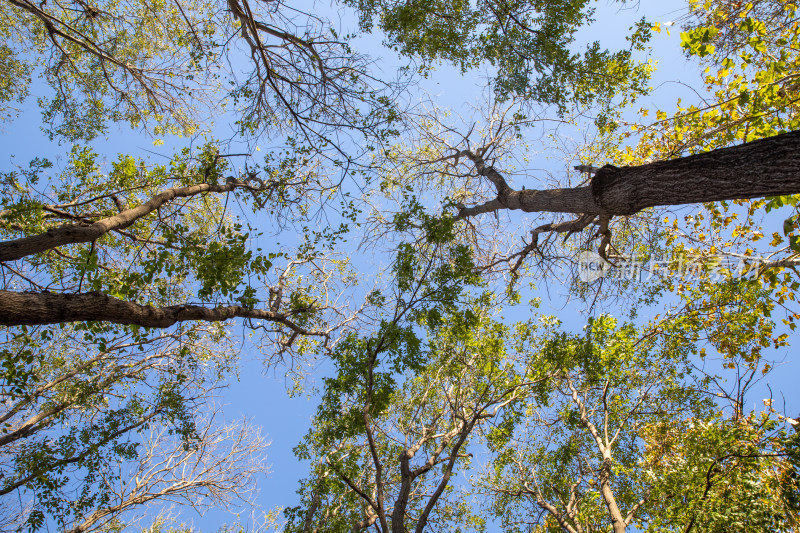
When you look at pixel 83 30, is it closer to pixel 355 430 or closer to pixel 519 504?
pixel 355 430

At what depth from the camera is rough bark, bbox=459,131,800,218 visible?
304 cm

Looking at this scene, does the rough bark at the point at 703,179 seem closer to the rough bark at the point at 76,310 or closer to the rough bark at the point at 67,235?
the rough bark at the point at 76,310

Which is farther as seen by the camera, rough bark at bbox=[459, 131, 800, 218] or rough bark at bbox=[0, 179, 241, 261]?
rough bark at bbox=[0, 179, 241, 261]

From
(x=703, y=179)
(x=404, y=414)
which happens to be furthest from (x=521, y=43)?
(x=404, y=414)

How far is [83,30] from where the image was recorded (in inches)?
335

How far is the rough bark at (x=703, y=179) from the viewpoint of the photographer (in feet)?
9.96

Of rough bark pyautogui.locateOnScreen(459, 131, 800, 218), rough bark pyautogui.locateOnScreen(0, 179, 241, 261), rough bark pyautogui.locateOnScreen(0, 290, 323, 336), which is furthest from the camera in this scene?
rough bark pyautogui.locateOnScreen(0, 179, 241, 261)

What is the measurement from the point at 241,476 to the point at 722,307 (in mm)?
12422

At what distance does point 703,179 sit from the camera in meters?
3.50

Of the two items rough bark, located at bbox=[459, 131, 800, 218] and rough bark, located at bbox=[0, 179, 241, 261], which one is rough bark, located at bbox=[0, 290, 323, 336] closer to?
rough bark, located at bbox=[0, 179, 241, 261]

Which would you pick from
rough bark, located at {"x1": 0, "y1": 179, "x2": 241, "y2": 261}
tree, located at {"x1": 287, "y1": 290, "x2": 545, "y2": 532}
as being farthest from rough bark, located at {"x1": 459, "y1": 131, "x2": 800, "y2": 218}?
rough bark, located at {"x1": 0, "y1": 179, "x2": 241, "y2": 261}

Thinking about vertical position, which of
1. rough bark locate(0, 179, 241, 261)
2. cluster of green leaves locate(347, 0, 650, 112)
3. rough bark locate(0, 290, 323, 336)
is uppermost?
cluster of green leaves locate(347, 0, 650, 112)

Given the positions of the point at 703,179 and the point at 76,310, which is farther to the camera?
the point at 76,310

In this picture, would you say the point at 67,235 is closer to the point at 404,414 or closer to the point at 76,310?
Answer: the point at 76,310
